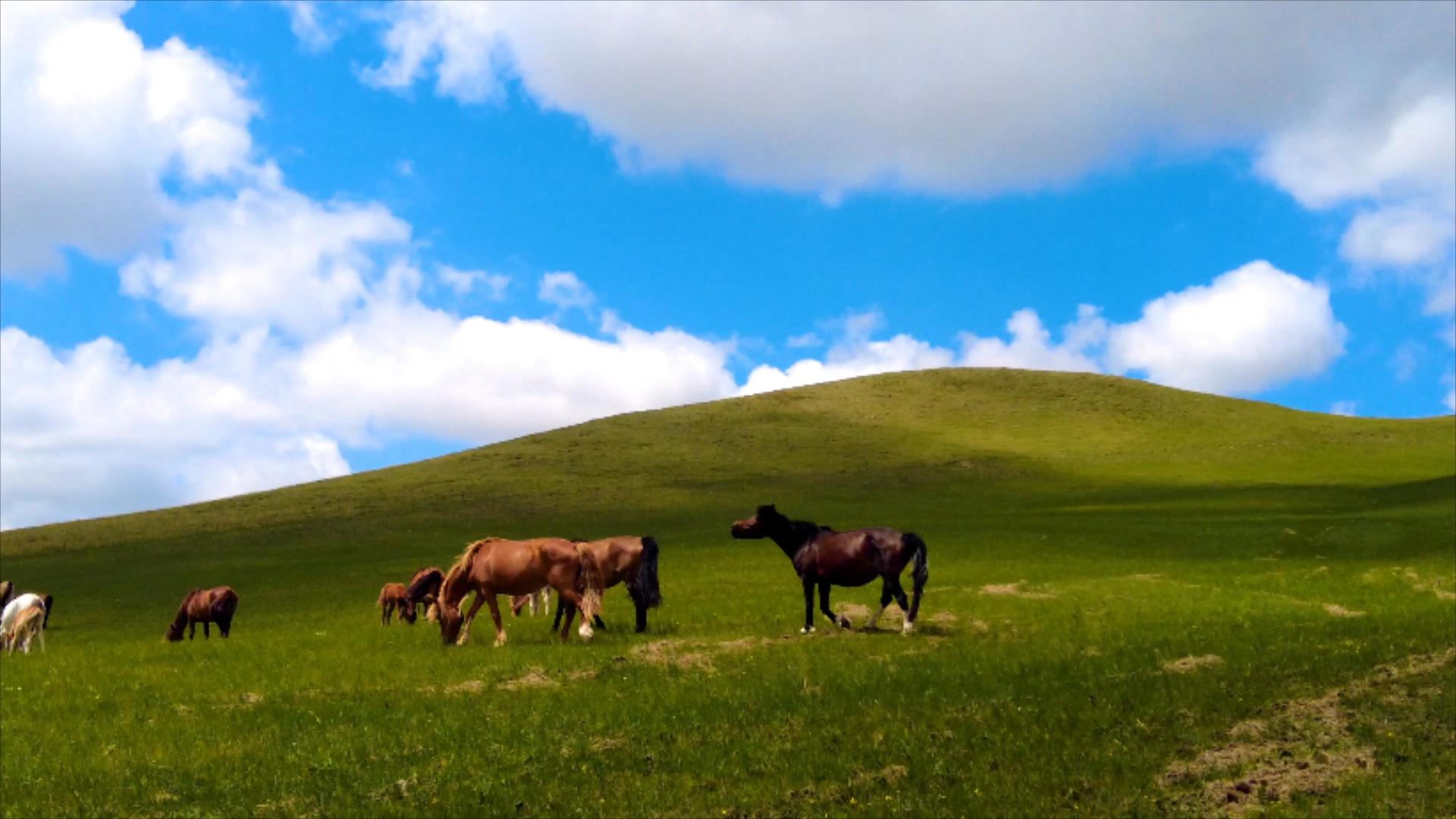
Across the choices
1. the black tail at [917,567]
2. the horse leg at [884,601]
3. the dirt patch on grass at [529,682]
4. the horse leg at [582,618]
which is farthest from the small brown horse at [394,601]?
the black tail at [917,567]

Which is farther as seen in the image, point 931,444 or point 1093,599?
point 931,444

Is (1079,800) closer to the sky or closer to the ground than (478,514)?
closer to the ground

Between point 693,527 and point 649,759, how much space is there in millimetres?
51181

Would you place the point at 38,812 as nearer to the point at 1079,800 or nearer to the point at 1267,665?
the point at 1079,800

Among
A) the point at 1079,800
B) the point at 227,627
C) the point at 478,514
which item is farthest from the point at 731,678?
the point at 478,514

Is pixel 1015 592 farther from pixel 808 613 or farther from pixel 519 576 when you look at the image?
pixel 519 576

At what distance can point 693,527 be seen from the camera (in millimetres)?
66438

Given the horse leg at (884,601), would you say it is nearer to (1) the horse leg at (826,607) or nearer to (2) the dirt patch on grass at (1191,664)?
(1) the horse leg at (826,607)

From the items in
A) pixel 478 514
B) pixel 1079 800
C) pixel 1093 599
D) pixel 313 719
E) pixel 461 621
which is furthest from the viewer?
pixel 478 514

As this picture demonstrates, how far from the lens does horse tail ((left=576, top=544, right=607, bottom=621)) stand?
1007 inches

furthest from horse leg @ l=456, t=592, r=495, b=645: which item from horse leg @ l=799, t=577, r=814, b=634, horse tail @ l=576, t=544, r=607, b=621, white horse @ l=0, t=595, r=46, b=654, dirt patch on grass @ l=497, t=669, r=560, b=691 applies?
white horse @ l=0, t=595, r=46, b=654

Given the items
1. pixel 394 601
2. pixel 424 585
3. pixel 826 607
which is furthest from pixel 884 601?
pixel 394 601

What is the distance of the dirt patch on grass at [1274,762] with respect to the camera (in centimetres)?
1337

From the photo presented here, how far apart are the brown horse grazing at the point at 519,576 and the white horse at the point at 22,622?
16929 mm
